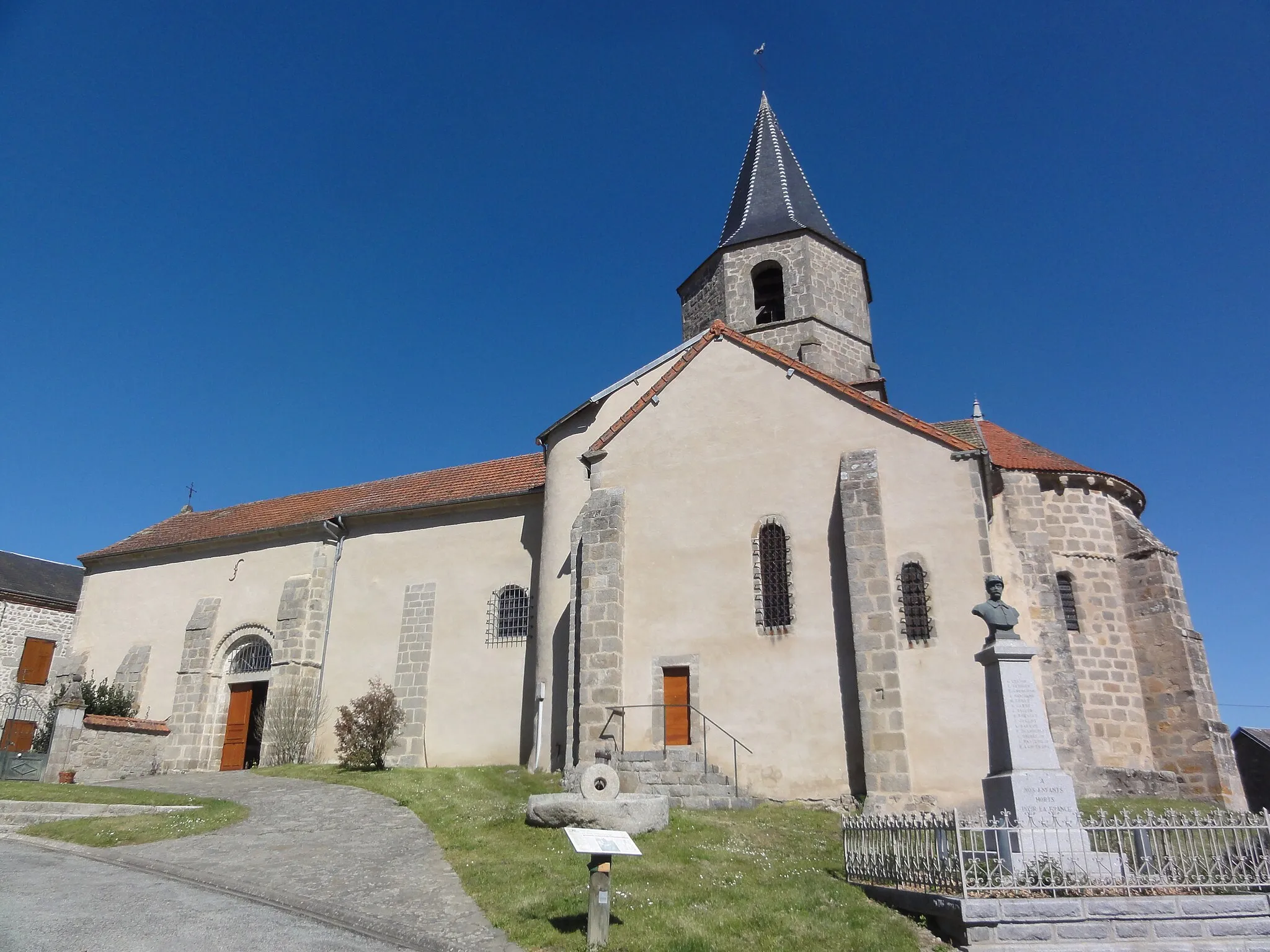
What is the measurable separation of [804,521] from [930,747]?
13.9ft

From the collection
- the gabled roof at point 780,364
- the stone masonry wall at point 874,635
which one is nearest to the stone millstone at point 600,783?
the stone masonry wall at point 874,635

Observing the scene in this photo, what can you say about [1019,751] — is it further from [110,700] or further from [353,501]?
[110,700]

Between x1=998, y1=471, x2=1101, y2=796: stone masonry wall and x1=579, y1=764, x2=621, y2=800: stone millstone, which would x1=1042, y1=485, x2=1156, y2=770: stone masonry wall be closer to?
x1=998, y1=471, x2=1101, y2=796: stone masonry wall

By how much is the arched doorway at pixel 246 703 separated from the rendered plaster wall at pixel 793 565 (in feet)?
37.8

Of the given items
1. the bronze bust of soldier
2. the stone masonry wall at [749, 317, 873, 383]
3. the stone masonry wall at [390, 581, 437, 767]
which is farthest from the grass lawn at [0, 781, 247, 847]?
the stone masonry wall at [749, 317, 873, 383]

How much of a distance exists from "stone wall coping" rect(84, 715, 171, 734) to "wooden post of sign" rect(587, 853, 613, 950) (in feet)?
56.9

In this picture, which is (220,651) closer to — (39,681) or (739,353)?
(39,681)

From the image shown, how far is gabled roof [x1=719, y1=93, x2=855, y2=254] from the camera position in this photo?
22.7 metres

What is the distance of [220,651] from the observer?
23219mm

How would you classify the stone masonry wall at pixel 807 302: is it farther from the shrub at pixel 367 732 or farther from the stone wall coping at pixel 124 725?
the stone wall coping at pixel 124 725

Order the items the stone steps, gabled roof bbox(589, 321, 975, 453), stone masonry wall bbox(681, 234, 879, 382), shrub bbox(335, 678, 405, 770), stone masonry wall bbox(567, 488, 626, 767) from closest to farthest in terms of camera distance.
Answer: the stone steps, gabled roof bbox(589, 321, 975, 453), stone masonry wall bbox(567, 488, 626, 767), shrub bbox(335, 678, 405, 770), stone masonry wall bbox(681, 234, 879, 382)

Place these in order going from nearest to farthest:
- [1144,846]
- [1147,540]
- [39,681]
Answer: [1144,846]
[1147,540]
[39,681]

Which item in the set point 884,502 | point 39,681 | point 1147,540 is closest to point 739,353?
point 884,502

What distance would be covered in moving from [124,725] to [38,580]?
13278 mm
